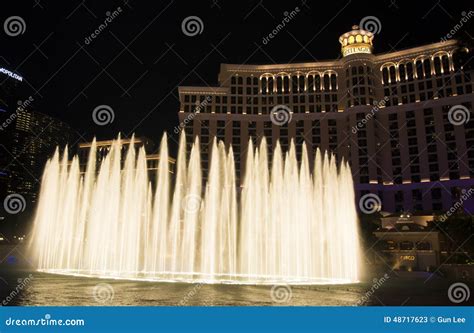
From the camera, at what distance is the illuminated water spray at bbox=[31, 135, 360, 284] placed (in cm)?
2523

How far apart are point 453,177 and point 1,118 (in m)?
71.2

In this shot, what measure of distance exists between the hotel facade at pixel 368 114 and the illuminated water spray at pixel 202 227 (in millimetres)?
43692

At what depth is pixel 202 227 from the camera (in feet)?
84.6

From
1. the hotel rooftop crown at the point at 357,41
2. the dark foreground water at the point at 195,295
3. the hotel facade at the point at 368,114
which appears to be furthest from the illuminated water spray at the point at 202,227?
the hotel rooftop crown at the point at 357,41

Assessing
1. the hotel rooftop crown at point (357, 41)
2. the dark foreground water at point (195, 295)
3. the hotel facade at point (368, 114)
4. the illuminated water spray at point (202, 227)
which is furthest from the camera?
the hotel rooftop crown at point (357, 41)

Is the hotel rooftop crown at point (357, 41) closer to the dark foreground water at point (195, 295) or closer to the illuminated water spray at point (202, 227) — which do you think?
the illuminated water spray at point (202, 227)

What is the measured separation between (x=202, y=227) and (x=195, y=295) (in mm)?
12082

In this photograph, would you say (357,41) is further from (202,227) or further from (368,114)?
(202,227)

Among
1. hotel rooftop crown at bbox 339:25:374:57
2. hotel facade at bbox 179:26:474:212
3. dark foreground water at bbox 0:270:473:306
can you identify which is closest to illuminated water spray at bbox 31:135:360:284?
dark foreground water at bbox 0:270:473:306

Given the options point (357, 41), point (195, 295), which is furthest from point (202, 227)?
point (357, 41)

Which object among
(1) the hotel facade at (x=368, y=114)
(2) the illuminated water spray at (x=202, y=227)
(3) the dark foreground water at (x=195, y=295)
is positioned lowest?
(3) the dark foreground water at (x=195, y=295)

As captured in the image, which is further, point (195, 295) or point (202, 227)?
point (202, 227)

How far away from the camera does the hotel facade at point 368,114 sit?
68250 mm

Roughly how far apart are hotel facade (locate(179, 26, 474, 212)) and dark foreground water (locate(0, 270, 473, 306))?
5569cm
